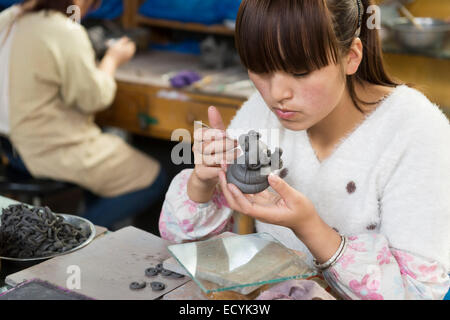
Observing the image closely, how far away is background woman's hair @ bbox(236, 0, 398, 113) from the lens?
1.05 metres

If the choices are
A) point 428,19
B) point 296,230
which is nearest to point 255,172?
point 296,230

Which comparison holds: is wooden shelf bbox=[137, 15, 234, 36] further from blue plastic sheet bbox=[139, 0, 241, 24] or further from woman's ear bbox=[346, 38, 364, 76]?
woman's ear bbox=[346, 38, 364, 76]

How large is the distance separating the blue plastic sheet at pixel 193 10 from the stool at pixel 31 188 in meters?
1.14

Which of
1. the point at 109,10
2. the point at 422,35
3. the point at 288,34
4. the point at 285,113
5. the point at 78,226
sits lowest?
the point at 78,226

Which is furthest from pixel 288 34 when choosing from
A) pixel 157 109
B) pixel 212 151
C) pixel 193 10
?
pixel 193 10

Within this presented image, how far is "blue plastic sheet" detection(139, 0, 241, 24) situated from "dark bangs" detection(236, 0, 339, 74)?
183 centimetres

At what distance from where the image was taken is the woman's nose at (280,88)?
3.63 feet

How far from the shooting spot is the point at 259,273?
1043 mm

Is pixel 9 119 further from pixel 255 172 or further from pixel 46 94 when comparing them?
pixel 255 172

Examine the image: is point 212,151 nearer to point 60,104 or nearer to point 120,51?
point 60,104

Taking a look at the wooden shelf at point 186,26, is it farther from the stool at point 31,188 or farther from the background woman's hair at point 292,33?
the background woman's hair at point 292,33

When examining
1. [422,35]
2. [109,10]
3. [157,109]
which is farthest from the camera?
[109,10]

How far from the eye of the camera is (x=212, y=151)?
3.86 feet

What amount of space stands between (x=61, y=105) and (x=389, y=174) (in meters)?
1.66
